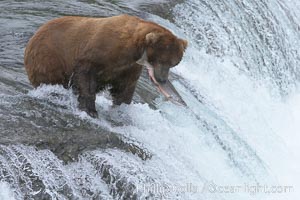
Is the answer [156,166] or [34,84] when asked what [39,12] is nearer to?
[34,84]

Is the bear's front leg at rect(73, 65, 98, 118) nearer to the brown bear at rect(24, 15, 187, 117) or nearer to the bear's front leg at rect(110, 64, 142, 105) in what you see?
the brown bear at rect(24, 15, 187, 117)

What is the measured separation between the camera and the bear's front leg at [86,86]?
12.5ft

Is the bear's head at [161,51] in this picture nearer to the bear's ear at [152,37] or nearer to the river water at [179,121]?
the bear's ear at [152,37]

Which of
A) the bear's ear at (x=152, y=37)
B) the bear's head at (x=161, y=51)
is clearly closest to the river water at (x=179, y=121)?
the bear's head at (x=161, y=51)

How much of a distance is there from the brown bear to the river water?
13 centimetres

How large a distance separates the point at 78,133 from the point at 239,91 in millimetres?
3250

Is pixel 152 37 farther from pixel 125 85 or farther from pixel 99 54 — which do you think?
pixel 125 85

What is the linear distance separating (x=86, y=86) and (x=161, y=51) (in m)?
0.55

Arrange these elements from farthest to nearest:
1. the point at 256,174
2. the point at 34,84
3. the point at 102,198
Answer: the point at 256,174
the point at 34,84
the point at 102,198

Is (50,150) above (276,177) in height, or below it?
above

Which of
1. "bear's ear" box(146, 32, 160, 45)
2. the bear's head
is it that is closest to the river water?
the bear's head

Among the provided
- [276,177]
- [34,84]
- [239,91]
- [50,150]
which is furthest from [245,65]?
[50,150]

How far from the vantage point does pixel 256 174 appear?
510 cm

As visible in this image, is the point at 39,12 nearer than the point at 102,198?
No
